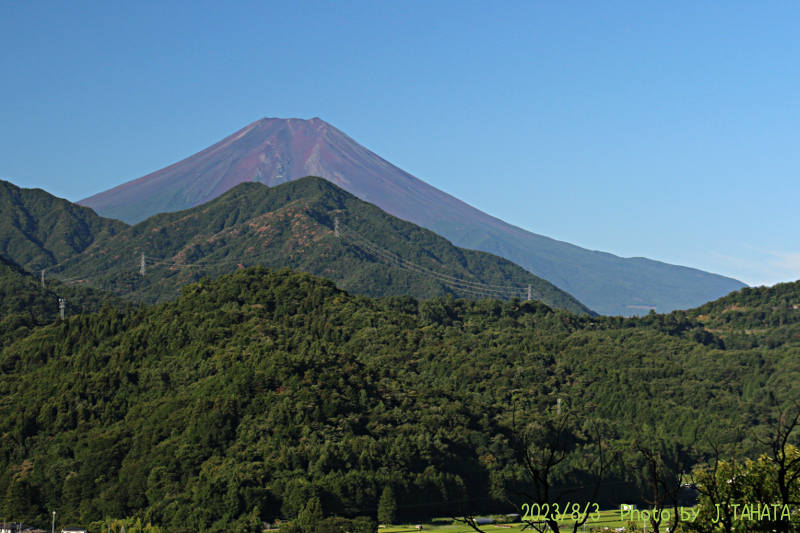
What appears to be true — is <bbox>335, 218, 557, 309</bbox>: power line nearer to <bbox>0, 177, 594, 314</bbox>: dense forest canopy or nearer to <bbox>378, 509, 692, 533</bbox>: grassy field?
<bbox>0, 177, 594, 314</bbox>: dense forest canopy

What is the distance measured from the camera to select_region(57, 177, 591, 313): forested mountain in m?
165

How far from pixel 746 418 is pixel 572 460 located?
2358 centimetres

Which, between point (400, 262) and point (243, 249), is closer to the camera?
point (243, 249)

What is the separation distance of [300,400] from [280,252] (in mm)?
110512

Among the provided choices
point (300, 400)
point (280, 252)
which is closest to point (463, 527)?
point (300, 400)

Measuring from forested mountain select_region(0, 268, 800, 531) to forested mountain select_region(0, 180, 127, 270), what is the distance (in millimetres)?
99854

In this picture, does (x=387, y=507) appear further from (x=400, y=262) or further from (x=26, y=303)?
(x=400, y=262)

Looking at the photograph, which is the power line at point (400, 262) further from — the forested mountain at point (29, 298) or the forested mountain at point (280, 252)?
the forested mountain at point (29, 298)

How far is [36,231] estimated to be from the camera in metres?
194

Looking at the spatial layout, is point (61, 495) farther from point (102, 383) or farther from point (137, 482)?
point (102, 383)

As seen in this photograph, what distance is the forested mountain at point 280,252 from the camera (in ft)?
541

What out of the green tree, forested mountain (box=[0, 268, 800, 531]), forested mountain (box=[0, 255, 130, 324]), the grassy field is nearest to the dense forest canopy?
forested mountain (box=[0, 255, 130, 324])

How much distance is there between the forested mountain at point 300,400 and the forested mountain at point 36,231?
9985cm

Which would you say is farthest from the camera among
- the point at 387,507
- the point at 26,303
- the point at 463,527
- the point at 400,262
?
the point at 400,262
